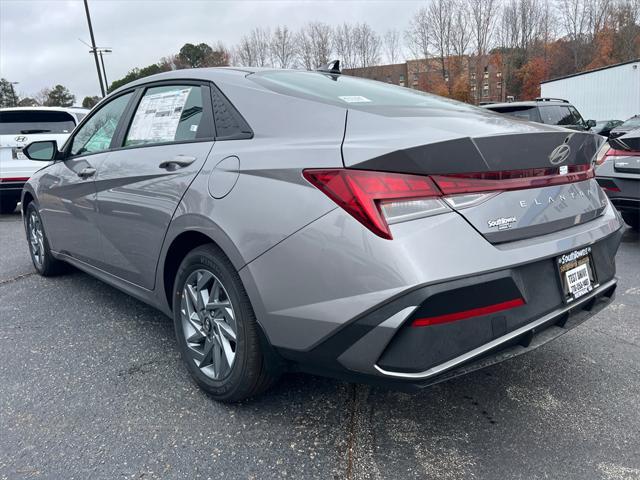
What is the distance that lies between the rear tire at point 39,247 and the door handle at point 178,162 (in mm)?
2319

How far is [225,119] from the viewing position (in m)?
2.37

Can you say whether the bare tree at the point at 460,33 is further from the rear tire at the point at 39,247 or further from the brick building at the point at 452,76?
the rear tire at the point at 39,247

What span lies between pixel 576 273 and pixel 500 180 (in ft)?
1.90

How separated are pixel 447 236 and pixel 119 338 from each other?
231 centimetres

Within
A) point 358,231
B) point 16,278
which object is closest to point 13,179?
point 16,278

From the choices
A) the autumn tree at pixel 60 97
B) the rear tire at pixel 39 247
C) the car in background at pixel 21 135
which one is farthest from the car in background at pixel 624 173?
the autumn tree at pixel 60 97

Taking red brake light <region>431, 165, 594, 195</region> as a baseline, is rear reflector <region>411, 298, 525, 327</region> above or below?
below

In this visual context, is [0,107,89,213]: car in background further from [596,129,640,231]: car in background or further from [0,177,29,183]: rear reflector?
[596,129,640,231]: car in background

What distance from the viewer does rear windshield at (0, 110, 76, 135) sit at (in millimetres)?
8086

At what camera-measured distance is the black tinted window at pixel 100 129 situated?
10.8 ft

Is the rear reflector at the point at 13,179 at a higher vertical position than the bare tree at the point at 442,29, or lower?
lower

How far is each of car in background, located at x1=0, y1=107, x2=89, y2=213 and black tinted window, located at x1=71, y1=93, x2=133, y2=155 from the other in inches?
186

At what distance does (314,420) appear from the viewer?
7.45 feet

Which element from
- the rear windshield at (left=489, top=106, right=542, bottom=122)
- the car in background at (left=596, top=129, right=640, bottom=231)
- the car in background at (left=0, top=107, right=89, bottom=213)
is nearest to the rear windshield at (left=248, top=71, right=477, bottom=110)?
the car in background at (left=596, top=129, right=640, bottom=231)
